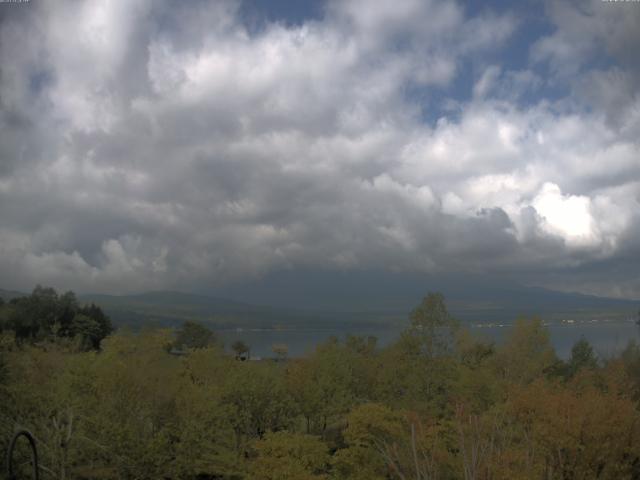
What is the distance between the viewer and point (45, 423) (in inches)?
763

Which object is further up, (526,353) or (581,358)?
(526,353)

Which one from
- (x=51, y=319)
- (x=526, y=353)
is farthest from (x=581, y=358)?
(x=51, y=319)

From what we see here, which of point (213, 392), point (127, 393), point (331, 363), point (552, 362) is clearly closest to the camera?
point (127, 393)

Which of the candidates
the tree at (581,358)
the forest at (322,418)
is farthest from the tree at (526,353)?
the forest at (322,418)

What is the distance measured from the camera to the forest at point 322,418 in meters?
19.5

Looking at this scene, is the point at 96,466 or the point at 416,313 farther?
the point at 416,313

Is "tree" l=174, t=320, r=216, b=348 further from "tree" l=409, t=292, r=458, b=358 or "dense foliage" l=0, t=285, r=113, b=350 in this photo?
"tree" l=409, t=292, r=458, b=358

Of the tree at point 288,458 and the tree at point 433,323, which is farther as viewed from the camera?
the tree at point 433,323

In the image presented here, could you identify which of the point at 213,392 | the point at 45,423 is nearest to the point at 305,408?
the point at 213,392

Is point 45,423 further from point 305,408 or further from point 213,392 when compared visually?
point 305,408

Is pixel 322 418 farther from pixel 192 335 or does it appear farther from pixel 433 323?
pixel 192 335

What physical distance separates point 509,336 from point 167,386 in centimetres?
4265

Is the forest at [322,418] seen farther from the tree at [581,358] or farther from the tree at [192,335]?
the tree at [192,335]

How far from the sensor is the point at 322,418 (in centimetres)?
3459
